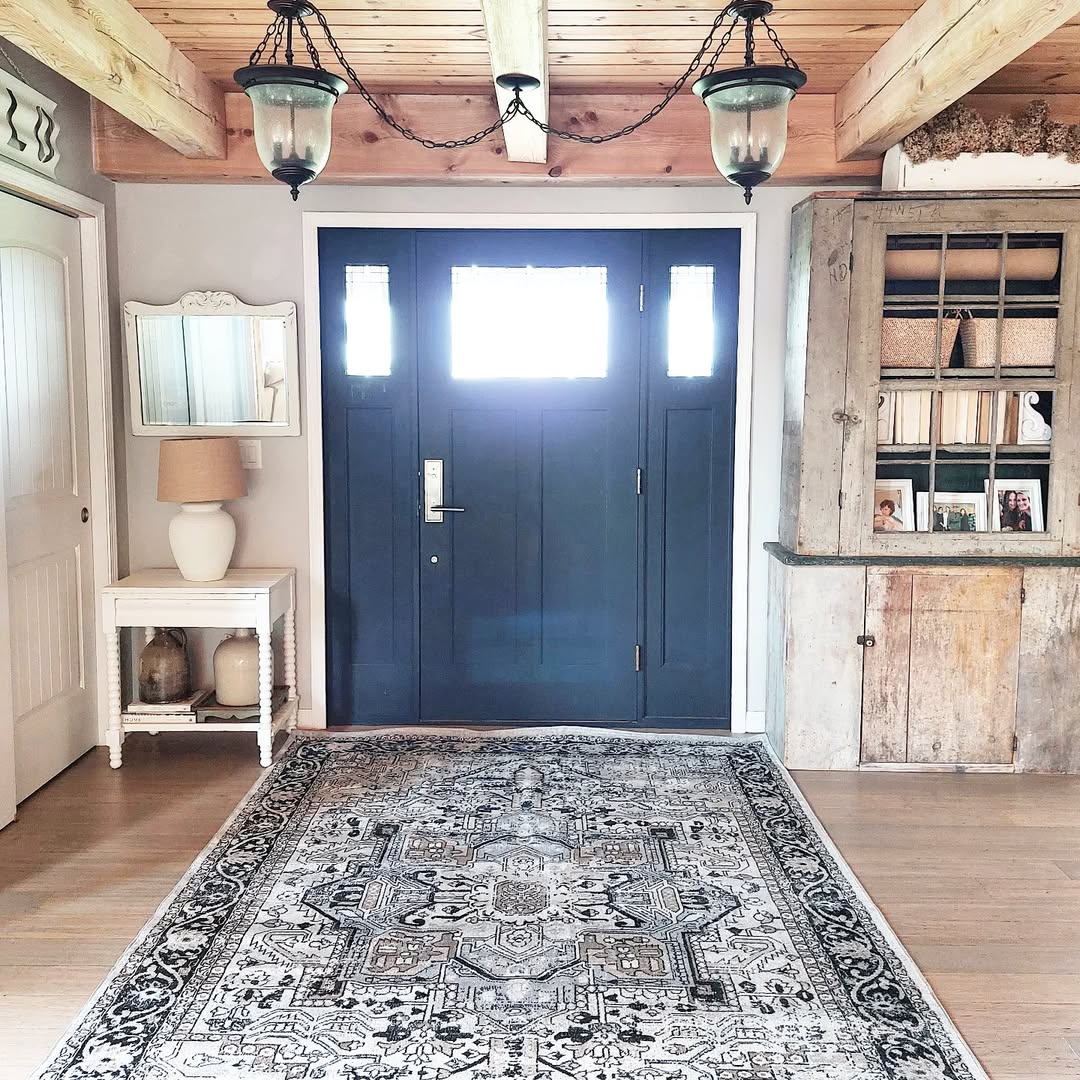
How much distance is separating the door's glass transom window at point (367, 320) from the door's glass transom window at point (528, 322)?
0.28 metres

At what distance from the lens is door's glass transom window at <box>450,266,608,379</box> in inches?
173

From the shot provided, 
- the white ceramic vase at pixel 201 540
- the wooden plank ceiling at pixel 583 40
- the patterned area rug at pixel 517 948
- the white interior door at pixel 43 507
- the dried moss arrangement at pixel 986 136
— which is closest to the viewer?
the patterned area rug at pixel 517 948

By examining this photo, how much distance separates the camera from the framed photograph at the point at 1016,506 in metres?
4.04

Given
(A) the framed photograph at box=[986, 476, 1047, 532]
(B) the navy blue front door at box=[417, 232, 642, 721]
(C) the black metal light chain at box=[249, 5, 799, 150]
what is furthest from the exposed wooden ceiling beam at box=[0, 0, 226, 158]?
(A) the framed photograph at box=[986, 476, 1047, 532]

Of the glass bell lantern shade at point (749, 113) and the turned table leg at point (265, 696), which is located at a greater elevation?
the glass bell lantern shade at point (749, 113)

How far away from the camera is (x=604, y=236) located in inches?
172

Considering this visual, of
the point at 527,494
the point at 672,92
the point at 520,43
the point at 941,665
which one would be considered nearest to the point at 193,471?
the point at 527,494

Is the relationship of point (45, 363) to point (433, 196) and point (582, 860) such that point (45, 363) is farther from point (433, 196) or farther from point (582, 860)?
point (582, 860)

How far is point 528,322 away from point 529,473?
0.63 m

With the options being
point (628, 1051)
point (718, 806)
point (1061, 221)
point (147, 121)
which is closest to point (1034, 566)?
point (1061, 221)

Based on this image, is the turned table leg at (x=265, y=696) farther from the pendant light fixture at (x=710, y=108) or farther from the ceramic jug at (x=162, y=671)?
the pendant light fixture at (x=710, y=108)

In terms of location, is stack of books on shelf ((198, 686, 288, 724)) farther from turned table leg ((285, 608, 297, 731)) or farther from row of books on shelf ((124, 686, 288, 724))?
turned table leg ((285, 608, 297, 731))

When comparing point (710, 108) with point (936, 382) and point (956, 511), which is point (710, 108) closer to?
point (936, 382)

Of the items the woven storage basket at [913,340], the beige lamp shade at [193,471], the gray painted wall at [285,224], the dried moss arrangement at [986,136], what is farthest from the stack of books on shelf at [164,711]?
the dried moss arrangement at [986,136]
